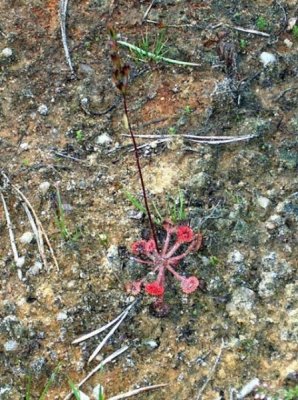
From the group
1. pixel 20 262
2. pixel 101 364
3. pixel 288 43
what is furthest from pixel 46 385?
pixel 288 43

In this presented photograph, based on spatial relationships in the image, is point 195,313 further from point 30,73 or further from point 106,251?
point 30,73

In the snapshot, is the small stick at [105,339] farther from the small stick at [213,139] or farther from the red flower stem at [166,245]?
the small stick at [213,139]

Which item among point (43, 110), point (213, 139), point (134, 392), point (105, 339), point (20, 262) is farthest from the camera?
point (43, 110)

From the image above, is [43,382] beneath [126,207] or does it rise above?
Result: beneath

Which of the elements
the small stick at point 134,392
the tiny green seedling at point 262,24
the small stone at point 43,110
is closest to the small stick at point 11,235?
the small stone at point 43,110

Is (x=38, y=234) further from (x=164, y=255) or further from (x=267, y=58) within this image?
(x=267, y=58)

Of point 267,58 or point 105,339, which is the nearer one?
point 105,339

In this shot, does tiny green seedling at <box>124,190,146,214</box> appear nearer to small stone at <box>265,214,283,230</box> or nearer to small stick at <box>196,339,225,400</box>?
small stone at <box>265,214,283,230</box>

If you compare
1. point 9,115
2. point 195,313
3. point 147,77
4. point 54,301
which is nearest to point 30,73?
point 9,115
